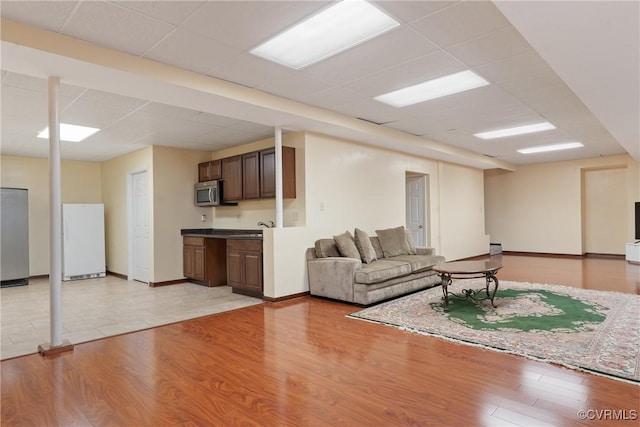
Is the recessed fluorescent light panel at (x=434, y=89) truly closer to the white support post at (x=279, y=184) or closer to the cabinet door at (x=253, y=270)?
the white support post at (x=279, y=184)

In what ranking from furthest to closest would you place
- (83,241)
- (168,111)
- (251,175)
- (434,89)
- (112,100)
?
(83,241) → (251,175) → (168,111) → (434,89) → (112,100)

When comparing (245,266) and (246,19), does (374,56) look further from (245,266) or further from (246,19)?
(245,266)

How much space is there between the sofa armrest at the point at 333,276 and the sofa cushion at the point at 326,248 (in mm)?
110

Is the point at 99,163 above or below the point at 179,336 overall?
above

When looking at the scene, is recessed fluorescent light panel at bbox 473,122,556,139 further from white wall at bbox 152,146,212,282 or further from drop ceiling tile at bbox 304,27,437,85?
white wall at bbox 152,146,212,282

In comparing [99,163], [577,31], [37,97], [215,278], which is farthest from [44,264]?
[577,31]

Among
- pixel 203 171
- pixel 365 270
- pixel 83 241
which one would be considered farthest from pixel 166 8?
pixel 83 241

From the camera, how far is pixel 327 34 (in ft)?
9.67

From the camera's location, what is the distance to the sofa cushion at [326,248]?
5359mm

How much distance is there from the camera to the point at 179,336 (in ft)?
11.9

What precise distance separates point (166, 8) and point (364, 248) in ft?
12.8

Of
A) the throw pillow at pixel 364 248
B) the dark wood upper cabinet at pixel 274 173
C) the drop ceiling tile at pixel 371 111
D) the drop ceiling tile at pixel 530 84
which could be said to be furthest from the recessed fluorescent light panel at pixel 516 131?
the dark wood upper cabinet at pixel 274 173

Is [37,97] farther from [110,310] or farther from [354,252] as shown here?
[354,252]

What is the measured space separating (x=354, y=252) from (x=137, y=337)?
293 centimetres
